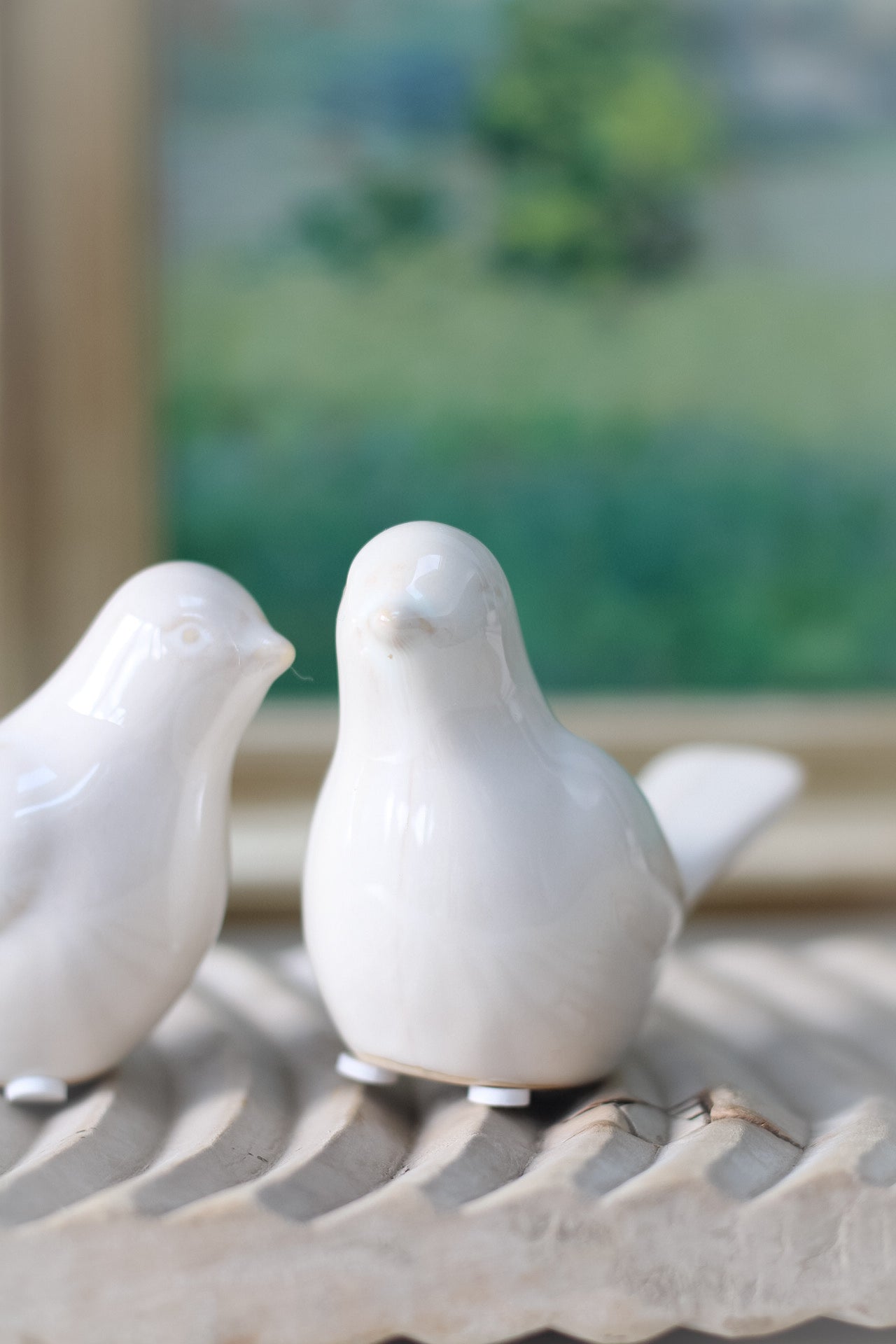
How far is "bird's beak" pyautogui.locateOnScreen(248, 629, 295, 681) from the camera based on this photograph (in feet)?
1.55

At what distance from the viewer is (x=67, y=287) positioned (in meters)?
0.94

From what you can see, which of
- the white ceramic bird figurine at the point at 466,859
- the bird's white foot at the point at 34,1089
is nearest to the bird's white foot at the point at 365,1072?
the white ceramic bird figurine at the point at 466,859

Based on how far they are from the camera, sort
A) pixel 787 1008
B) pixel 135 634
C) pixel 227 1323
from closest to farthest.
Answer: pixel 227 1323 → pixel 135 634 → pixel 787 1008

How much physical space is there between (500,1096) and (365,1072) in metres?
0.06

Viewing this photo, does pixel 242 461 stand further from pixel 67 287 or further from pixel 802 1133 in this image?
pixel 802 1133

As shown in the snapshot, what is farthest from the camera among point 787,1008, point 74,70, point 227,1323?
point 74,70

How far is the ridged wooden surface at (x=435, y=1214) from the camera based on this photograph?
0.38 metres

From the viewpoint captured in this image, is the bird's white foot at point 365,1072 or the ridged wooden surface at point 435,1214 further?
the bird's white foot at point 365,1072

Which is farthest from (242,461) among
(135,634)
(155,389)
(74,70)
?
(135,634)

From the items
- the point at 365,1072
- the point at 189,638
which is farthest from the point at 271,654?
the point at 365,1072

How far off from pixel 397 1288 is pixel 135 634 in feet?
0.80

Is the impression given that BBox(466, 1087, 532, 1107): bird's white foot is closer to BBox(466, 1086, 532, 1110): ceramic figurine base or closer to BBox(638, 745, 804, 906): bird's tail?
BBox(466, 1086, 532, 1110): ceramic figurine base

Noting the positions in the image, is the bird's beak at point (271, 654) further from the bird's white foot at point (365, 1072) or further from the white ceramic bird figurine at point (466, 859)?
the bird's white foot at point (365, 1072)

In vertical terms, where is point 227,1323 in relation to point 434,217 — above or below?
below
